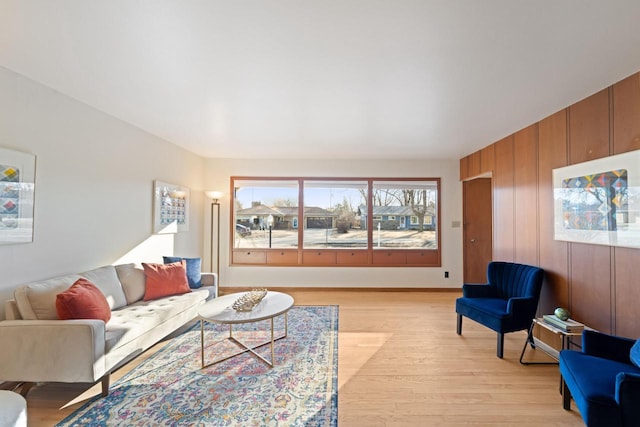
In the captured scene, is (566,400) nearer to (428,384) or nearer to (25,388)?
(428,384)

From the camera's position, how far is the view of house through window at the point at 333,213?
5395 millimetres

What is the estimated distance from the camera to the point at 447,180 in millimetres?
5297

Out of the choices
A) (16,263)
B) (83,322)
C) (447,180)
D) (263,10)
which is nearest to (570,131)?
(447,180)

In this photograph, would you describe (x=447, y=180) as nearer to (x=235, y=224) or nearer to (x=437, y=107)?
(x=437, y=107)

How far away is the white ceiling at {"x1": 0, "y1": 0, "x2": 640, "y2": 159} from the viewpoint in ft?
4.89

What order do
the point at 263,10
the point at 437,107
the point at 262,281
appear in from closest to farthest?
the point at 263,10, the point at 437,107, the point at 262,281

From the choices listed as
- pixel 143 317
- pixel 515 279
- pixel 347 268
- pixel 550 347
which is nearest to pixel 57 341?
pixel 143 317

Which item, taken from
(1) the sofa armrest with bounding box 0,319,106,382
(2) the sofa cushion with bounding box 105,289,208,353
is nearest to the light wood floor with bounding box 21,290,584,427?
(1) the sofa armrest with bounding box 0,319,106,382

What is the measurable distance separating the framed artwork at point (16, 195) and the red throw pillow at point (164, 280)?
1.17 m

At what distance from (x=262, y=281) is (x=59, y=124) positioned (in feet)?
12.2

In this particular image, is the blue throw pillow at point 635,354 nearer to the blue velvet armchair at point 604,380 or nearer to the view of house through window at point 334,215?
the blue velvet armchair at point 604,380

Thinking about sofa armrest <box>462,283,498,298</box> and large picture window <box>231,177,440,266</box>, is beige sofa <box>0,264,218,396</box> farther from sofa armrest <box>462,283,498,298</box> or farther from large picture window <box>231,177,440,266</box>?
sofa armrest <box>462,283,498,298</box>

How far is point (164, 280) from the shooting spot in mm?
3303

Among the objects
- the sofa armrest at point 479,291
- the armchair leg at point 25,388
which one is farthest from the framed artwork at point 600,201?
the armchair leg at point 25,388
